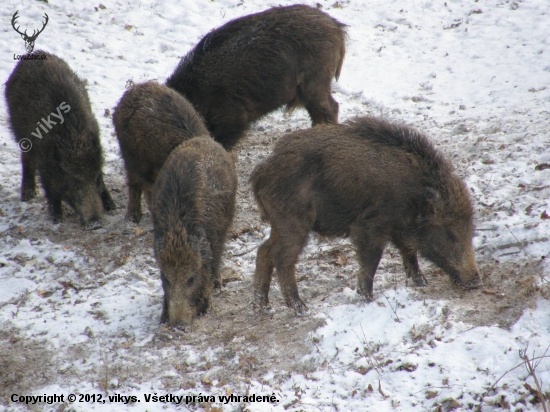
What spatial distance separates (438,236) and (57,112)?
4943 mm

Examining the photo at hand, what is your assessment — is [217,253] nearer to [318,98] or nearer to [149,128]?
[149,128]

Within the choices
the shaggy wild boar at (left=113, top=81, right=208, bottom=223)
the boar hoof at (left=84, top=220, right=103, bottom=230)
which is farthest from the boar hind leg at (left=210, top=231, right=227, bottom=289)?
the boar hoof at (left=84, top=220, right=103, bottom=230)

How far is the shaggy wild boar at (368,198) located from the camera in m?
5.31

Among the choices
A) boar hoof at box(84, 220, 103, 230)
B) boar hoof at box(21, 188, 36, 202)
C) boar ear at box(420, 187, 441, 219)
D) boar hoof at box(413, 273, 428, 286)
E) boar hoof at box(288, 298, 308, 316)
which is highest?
boar ear at box(420, 187, 441, 219)

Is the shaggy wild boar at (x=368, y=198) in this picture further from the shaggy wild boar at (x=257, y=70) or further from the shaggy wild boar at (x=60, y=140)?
the shaggy wild boar at (x=60, y=140)

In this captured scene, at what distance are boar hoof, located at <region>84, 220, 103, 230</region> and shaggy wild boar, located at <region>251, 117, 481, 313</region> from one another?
2773 mm

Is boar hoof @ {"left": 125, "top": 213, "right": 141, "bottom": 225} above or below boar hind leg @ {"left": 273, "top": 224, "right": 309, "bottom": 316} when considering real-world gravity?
below

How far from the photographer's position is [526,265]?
18.2ft

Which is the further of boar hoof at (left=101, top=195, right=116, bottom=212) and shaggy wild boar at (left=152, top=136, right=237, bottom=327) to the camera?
boar hoof at (left=101, top=195, right=116, bottom=212)

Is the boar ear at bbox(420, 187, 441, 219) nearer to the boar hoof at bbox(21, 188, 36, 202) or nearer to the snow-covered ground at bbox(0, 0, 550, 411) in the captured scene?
the snow-covered ground at bbox(0, 0, 550, 411)

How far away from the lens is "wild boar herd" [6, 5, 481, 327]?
5.35m

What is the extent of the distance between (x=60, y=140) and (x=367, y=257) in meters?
4.24

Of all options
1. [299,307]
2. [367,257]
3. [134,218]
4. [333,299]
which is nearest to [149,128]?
[134,218]

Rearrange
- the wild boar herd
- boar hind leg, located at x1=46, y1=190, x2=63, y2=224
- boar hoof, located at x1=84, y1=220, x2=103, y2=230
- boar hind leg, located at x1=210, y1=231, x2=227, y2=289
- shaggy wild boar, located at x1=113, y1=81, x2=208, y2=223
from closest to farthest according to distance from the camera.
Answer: the wild boar herd, boar hind leg, located at x1=210, y1=231, x2=227, y2=289, shaggy wild boar, located at x1=113, y1=81, x2=208, y2=223, boar hoof, located at x1=84, y1=220, x2=103, y2=230, boar hind leg, located at x1=46, y1=190, x2=63, y2=224
